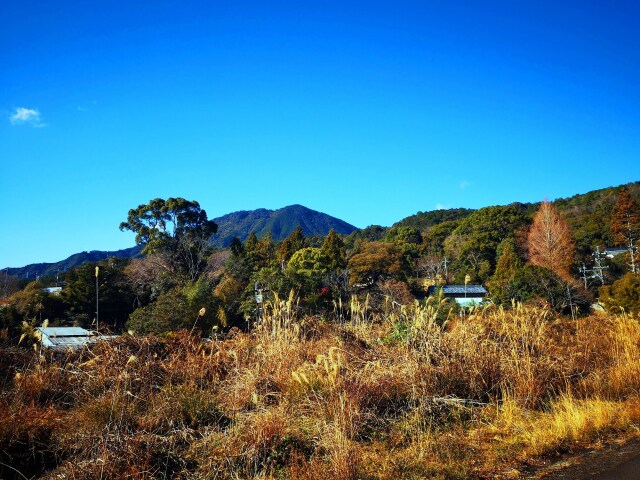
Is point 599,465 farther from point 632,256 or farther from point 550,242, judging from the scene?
point 632,256

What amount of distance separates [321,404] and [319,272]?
1184 inches

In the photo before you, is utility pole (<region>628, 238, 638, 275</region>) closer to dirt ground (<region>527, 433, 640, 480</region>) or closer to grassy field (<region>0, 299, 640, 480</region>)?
grassy field (<region>0, 299, 640, 480</region>)

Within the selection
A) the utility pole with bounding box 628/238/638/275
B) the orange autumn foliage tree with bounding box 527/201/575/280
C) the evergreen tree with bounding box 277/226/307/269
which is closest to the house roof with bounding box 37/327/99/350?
the orange autumn foliage tree with bounding box 527/201/575/280

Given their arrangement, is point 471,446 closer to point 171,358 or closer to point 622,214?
point 171,358

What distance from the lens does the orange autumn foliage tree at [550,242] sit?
39250mm

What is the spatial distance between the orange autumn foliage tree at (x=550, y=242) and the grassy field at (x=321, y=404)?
3599 centimetres

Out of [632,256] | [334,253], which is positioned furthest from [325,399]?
[632,256]

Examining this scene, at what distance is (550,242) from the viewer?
41.0 meters

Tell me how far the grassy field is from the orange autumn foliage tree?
3599cm

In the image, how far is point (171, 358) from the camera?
583cm

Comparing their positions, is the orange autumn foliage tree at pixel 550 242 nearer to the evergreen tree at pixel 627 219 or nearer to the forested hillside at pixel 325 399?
the evergreen tree at pixel 627 219

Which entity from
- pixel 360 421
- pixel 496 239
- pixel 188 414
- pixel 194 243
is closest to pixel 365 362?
pixel 360 421

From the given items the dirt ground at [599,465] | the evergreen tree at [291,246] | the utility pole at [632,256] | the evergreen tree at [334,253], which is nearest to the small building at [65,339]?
the dirt ground at [599,465]

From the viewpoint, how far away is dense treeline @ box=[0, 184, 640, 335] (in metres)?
17.6
